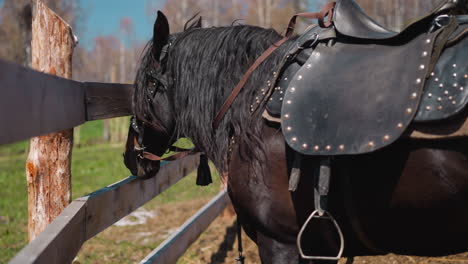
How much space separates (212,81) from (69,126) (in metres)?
0.72

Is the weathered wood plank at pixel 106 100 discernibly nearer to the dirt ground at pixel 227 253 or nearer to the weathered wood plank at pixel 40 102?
the weathered wood plank at pixel 40 102

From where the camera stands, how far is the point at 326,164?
4.73 feet

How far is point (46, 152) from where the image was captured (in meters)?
1.92

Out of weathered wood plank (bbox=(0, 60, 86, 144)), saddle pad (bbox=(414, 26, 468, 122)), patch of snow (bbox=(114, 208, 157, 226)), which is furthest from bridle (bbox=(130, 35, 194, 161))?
patch of snow (bbox=(114, 208, 157, 226))

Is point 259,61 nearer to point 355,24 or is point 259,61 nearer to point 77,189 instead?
point 355,24

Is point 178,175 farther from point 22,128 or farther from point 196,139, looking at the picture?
point 22,128

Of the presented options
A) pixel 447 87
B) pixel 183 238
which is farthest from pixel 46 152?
pixel 447 87

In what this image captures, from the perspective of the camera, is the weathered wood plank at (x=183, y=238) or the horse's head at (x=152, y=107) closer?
the horse's head at (x=152, y=107)

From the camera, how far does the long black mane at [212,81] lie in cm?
177

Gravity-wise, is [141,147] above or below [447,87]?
below

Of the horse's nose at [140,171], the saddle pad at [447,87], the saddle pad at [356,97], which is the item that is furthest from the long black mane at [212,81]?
the saddle pad at [447,87]

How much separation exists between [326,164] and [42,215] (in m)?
1.43

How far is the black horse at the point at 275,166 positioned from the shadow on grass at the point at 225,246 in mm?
1884

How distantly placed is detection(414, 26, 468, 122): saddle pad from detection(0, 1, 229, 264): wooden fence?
1.33 meters
